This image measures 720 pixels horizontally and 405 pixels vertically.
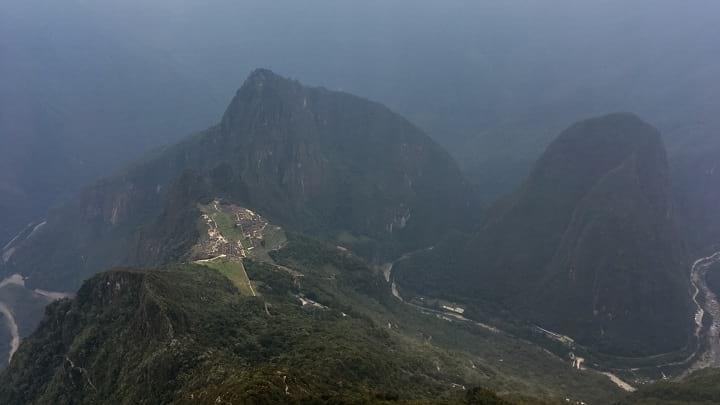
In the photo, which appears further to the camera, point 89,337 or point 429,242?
point 429,242

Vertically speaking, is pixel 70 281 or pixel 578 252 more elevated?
pixel 578 252

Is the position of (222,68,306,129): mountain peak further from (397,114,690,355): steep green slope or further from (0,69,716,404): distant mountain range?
(397,114,690,355): steep green slope

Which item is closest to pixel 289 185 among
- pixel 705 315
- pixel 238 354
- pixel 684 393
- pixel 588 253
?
pixel 588 253

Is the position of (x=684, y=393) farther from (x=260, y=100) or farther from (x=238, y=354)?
(x=260, y=100)

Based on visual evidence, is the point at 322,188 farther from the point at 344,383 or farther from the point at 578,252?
the point at 344,383

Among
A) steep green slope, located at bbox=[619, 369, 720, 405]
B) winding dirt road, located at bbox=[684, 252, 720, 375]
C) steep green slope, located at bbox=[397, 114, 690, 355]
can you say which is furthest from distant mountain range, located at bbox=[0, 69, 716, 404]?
steep green slope, located at bbox=[619, 369, 720, 405]

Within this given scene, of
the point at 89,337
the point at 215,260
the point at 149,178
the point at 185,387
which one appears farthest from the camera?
the point at 149,178

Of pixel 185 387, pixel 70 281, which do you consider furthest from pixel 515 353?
pixel 70 281
